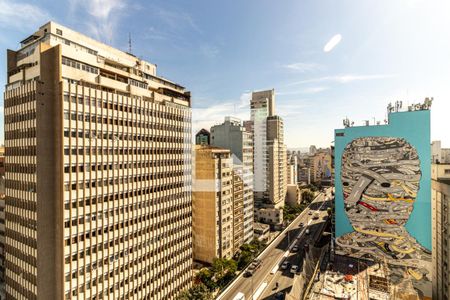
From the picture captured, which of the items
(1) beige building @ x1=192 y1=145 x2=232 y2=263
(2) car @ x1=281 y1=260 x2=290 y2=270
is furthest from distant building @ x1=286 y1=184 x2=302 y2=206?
(1) beige building @ x1=192 y1=145 x2=232 y2=263

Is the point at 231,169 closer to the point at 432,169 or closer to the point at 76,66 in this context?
the point at 76,66

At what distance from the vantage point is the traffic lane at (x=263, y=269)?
124 feet

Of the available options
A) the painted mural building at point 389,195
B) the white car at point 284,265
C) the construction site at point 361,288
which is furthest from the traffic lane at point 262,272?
the painted mural building at point 389,195

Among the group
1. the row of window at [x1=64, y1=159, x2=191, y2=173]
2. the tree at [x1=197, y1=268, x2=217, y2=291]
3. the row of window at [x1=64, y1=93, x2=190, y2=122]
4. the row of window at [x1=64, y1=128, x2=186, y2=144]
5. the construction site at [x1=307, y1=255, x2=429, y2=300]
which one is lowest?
the tree at [x1=197, y1=268, x2=217, y2=291]

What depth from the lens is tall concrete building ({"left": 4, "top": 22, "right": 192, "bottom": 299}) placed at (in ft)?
77.4

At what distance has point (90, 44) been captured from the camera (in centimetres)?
2956

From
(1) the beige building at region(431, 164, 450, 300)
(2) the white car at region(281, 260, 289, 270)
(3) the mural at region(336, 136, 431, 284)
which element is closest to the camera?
(1) the beige building at region(431, 164, 450, 300)

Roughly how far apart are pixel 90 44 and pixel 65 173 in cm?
1635

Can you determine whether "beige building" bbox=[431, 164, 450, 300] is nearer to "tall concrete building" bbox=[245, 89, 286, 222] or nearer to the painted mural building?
the painted mural building

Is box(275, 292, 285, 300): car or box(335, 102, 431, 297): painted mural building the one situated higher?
box(335, 102, 431, 297): painted mural building

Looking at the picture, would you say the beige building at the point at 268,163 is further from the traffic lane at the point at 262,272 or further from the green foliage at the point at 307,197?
the green foliage at the point at 307,197

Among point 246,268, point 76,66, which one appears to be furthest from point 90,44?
point 246,268

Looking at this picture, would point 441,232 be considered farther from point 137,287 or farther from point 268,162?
point 268,162

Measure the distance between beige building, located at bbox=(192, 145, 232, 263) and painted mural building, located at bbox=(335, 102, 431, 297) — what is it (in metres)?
22.7
